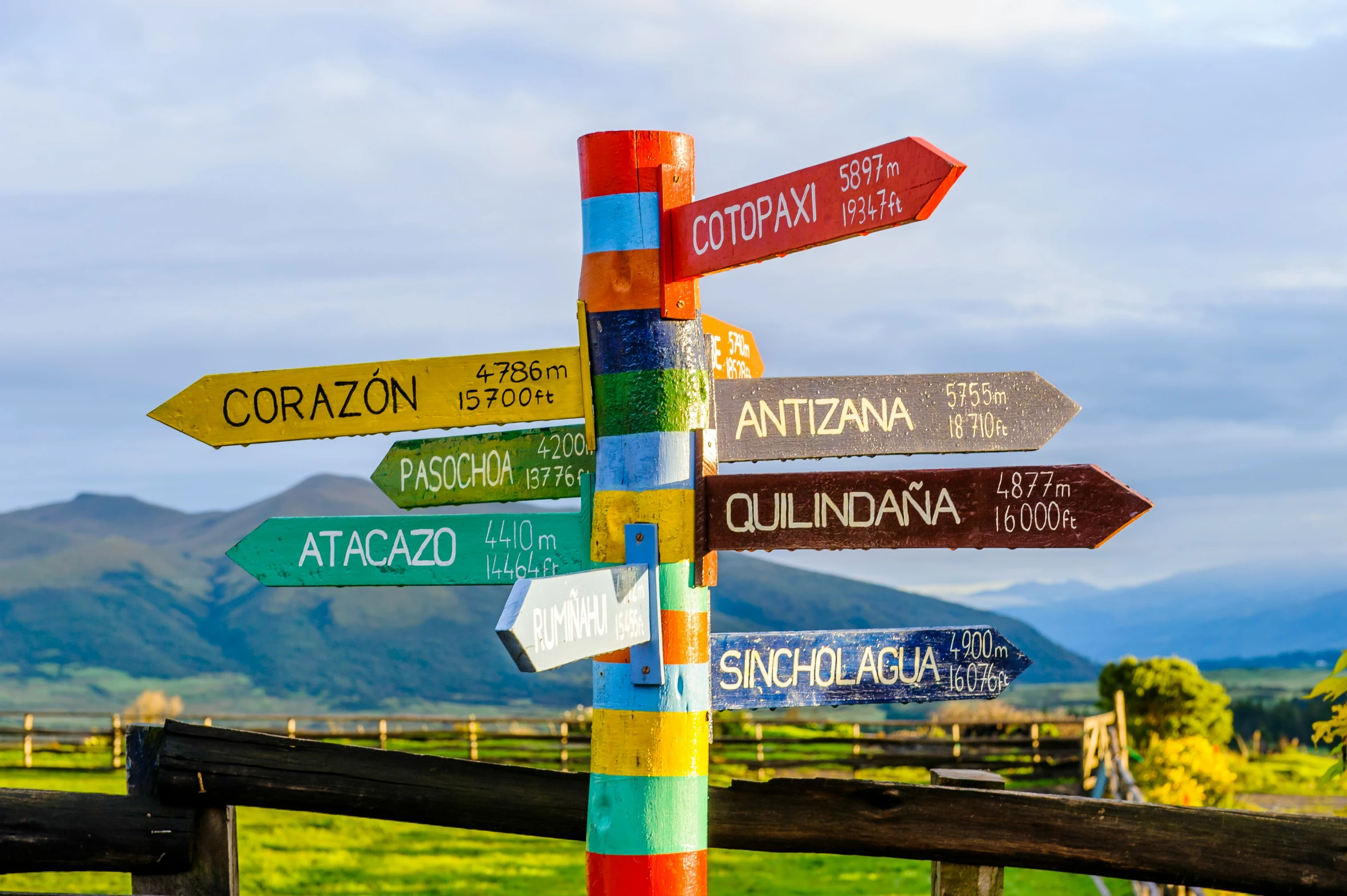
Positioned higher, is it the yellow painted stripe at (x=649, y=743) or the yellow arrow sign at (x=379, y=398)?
the yellow arrow sign at (x=379, y=398)

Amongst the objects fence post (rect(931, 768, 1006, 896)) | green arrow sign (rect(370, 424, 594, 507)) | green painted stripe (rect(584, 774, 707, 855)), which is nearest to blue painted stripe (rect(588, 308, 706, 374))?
green arrow sign (rect(370, 424, 594, 507))

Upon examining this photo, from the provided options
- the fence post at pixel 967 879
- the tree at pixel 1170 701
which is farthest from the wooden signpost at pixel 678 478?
the tree at pixel 1170 701

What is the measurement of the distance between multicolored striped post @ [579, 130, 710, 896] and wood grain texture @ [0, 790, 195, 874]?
1786 mm

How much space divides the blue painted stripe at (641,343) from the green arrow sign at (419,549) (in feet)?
1.43

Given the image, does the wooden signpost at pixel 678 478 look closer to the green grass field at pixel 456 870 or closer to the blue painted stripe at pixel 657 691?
the blue painted stripe at pixel 657 691

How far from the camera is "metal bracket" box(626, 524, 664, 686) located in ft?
12.0

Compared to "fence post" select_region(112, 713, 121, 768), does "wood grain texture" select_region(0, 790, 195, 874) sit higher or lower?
higher

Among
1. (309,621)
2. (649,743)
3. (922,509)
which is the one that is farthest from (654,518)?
(309,621)

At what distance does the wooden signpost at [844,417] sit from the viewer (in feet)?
12.8

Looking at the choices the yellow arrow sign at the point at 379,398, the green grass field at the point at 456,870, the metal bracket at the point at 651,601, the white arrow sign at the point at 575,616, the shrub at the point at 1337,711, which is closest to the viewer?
the white arrow sign at the point at 575,616

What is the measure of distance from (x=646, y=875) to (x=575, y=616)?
0.97 m

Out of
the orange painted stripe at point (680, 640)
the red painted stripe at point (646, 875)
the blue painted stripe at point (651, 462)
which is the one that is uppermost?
the blue painted stripe at point (651, 462)

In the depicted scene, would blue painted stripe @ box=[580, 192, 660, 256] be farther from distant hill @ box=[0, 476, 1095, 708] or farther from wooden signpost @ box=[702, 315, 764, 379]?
distant hill @ box=[0, 476, 1095, 708]

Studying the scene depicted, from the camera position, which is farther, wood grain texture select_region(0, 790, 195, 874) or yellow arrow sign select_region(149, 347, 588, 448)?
wood grain texture select_region(0, 790, 195, 874)
